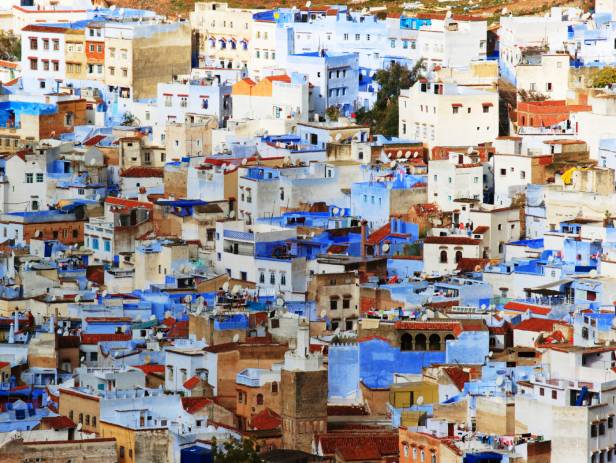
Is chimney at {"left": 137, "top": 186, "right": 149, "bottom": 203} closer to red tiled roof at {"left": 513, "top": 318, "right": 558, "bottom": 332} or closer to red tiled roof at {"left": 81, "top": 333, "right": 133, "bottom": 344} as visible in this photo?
red tiled roof at {"left": 81, "top": 333, "right": 133, "bottom": 344}

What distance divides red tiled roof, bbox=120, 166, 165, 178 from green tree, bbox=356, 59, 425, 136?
6.19 meters

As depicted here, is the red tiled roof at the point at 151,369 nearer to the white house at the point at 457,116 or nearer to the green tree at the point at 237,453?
the green tree at the point at 237,453

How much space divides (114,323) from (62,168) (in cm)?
1577

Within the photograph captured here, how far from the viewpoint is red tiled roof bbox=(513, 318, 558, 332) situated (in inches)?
2146

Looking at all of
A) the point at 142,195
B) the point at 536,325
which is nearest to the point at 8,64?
the point at 142,195

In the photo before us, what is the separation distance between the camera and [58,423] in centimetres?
5094

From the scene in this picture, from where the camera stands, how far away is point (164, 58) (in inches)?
3297

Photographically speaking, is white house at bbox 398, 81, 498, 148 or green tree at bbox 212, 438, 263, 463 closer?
green tree at bbox 212, 438, 263, 463

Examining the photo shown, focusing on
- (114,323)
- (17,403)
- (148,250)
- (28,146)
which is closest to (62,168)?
(28,146)

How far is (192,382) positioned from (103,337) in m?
4.68

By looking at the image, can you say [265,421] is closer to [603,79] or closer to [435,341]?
[435,341]

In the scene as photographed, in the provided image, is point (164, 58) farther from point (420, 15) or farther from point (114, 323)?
point (114, 323)

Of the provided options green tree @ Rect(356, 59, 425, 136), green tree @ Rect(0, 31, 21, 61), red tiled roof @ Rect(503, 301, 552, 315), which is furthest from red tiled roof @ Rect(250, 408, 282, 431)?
green tree @ Rect(0, 31, 21, 61)

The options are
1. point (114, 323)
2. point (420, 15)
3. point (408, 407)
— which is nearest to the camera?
point (408, 407)
